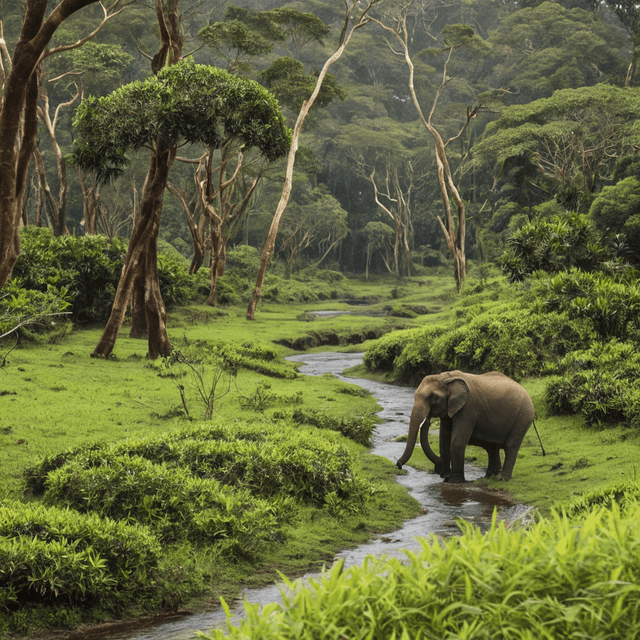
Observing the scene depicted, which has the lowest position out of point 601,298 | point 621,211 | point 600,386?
point 600,386

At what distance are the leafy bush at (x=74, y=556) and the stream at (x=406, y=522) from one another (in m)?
0.31

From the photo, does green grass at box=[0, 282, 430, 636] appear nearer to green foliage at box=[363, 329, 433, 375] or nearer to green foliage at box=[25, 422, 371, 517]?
green foliage at box=[25, 422, 371, 517]

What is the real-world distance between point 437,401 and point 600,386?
344 cm

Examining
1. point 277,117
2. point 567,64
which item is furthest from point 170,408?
point 567,64

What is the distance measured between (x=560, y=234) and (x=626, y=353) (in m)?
5.75

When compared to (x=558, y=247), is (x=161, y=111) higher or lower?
higher

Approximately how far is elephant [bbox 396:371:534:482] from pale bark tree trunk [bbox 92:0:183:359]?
27.1ft

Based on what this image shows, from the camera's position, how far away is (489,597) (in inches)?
98.2

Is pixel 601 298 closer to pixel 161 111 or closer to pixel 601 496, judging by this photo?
pixel 601 496

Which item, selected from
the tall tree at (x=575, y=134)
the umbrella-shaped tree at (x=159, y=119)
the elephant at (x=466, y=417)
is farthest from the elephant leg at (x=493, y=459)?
the tall tree at (x=575, y=134)

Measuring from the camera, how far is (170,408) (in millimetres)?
12141

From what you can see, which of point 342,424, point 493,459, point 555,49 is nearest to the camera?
point 493,459

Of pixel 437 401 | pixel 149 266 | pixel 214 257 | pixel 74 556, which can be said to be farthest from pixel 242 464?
pixel 214 257

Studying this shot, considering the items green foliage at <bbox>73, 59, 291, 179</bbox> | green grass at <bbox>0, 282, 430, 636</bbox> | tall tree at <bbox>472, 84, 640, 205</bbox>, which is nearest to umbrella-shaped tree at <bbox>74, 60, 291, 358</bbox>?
green foliage at <bbox>73, 59, 291, 179</bbox>
